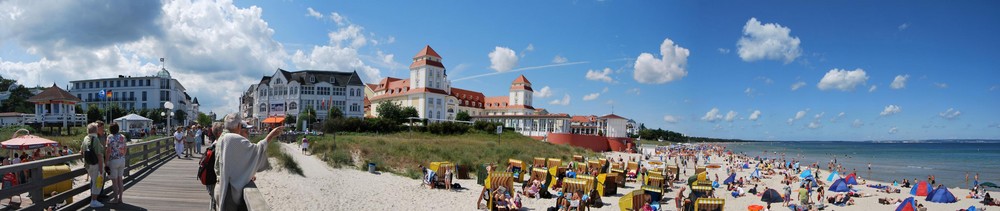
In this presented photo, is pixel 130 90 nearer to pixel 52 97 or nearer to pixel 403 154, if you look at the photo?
pixel 52 97

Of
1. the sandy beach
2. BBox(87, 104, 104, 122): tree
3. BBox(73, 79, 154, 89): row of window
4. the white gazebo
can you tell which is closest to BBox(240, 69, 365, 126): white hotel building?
the white gazebo

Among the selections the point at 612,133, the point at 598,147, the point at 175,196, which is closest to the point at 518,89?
the point at 612,133

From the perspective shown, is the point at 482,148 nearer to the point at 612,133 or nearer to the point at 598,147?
the point at 598,147

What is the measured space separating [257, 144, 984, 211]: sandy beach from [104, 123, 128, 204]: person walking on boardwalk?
18.1 ft

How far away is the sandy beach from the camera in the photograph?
568 inches

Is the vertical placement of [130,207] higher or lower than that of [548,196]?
higher

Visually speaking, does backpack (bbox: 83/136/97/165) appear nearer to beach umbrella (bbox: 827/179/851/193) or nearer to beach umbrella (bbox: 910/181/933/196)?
beach umbrella (bbox: 827/179/851/193)

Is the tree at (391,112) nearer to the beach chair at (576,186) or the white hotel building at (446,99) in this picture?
the white hotel building at (446,99)

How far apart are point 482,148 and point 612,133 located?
32681mm

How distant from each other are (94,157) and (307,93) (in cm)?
5107

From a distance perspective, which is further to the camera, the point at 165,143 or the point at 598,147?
the point at 598,147

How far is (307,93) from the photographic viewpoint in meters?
55.8

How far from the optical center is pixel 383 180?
63.9 feet

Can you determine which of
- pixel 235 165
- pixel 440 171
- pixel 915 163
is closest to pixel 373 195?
pixel 440 171
